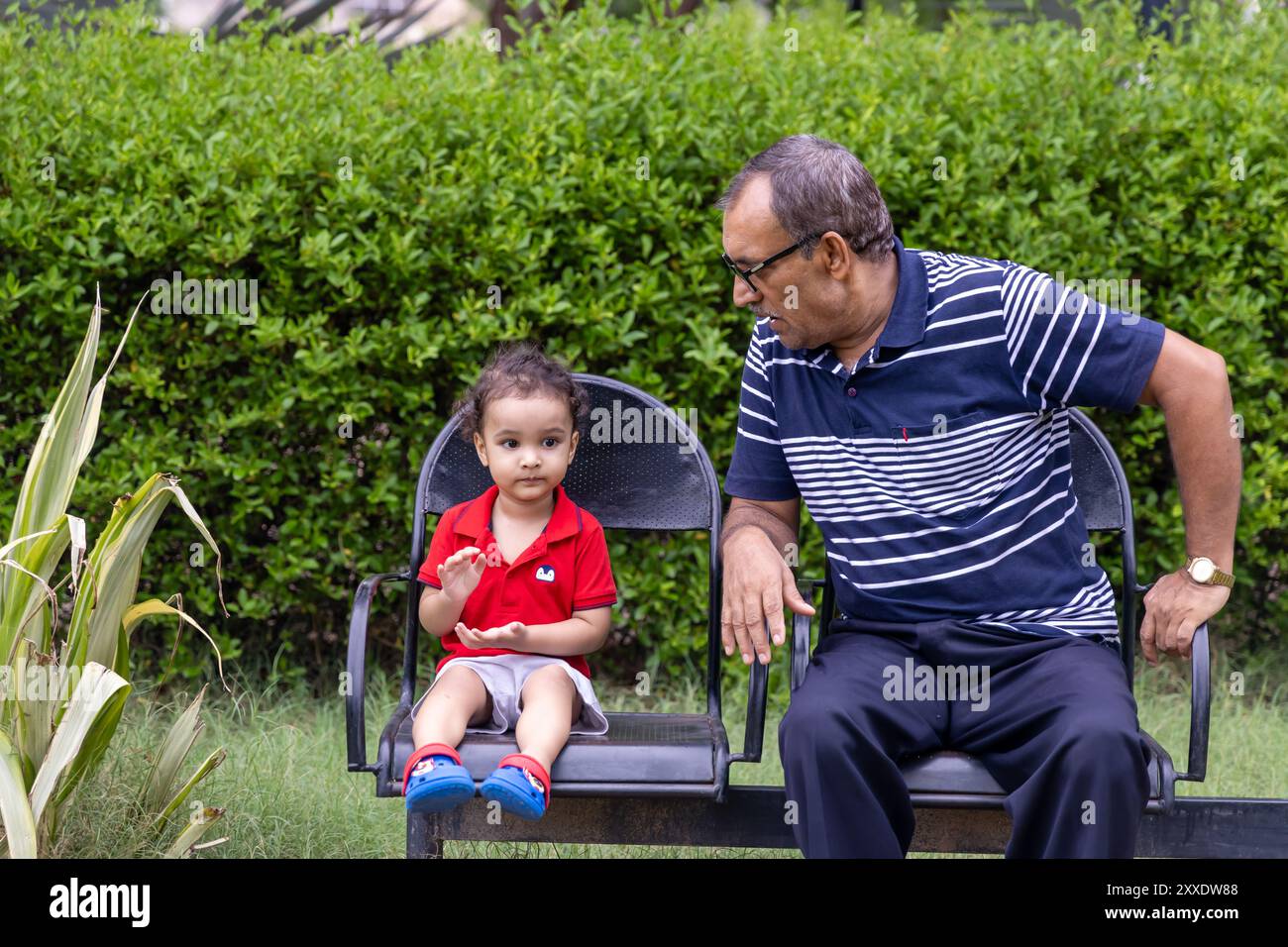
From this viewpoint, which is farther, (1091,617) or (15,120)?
(15,120)

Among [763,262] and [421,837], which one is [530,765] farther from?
[763,262]

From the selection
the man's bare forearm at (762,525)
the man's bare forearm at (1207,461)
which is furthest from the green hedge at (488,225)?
the man's bare forearm at (1207,461)

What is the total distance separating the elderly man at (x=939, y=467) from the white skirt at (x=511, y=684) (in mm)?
395

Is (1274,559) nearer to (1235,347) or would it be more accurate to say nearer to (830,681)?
(1235,347)

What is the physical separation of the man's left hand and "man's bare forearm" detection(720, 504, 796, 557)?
744 millimetres

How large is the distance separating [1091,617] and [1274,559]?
1.97 meters

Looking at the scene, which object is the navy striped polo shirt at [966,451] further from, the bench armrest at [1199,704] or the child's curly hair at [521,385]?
the child's curly hair at [521,385]

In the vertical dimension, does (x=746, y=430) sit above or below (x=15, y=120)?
below

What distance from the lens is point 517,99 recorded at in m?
3.93
